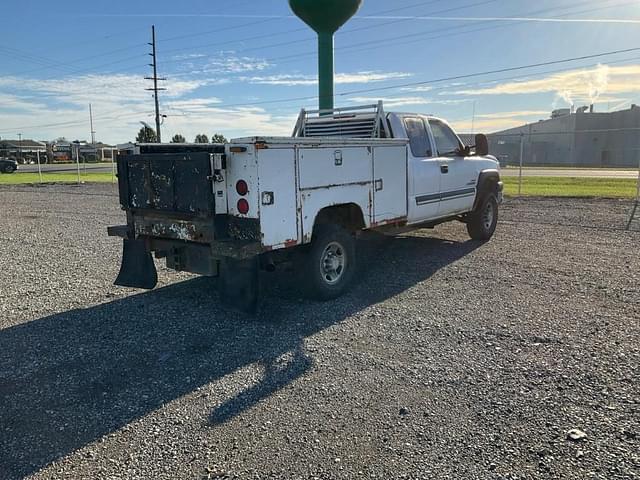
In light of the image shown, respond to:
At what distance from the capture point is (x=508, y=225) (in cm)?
1114

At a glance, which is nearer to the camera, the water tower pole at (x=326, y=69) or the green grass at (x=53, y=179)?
the water tower pole at (x=326, y=69)

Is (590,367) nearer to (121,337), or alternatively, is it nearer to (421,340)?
(421,340)

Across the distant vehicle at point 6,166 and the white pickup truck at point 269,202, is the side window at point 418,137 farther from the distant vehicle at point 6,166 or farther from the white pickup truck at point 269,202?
the distant vehicle at point 6,166

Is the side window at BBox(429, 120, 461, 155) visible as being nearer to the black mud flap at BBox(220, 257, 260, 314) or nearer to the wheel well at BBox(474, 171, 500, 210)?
the wheel well at BBox(474, 171, 500, 210)

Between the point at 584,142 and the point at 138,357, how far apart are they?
6118 centimetres

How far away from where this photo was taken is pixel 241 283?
5.21 meters

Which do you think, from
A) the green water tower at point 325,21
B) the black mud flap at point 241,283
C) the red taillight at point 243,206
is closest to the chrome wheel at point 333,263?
the black mud flap at point 241,283

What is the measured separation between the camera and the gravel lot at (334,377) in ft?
9.70

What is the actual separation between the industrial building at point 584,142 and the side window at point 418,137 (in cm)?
5003

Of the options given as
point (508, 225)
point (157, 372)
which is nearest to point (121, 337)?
point (157, 372)

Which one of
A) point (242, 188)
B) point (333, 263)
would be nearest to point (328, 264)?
point (333, 263)

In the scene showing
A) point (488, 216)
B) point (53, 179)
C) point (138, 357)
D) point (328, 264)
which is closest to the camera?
point (138, 357)

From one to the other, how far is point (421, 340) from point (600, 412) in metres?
1.62

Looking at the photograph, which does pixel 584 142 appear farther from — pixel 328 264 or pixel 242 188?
pixel 242 188
